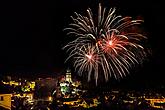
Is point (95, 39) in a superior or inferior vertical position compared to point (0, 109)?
superior

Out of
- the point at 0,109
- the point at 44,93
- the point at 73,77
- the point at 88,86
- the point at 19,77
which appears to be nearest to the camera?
the point at 0,109

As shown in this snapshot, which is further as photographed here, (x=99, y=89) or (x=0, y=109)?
(x=99, y=89)

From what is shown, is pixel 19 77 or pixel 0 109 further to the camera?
pixel 19 77

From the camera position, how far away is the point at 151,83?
54781mm

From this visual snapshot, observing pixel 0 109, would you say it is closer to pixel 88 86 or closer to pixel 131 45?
pixel 131 45

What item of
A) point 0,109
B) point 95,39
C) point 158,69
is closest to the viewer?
point 0,109

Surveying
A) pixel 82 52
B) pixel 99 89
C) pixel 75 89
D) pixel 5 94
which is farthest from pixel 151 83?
pixel 5 94

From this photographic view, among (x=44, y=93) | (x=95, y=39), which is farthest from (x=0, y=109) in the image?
(x=44, y=93)

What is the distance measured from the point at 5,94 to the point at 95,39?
8254 millimetres

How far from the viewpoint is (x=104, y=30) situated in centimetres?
2453

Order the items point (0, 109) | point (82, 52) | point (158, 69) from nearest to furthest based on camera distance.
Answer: point (0, 109) → point (82, 52) → point (158, 69)

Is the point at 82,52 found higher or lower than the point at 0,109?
higher

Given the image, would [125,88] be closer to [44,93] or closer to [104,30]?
[44,93]

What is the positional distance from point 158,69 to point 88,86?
13.9 meters
